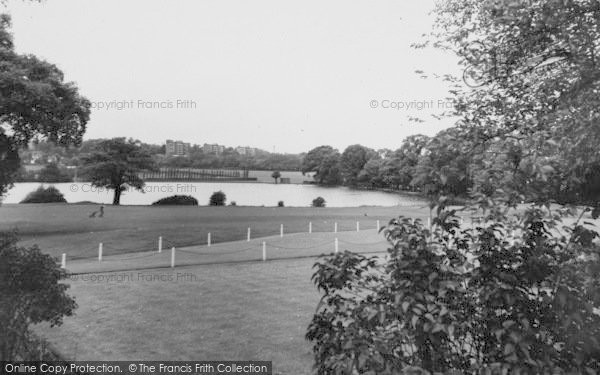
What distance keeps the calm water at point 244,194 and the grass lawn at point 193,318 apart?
1417 cm

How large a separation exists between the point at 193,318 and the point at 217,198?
2547cm

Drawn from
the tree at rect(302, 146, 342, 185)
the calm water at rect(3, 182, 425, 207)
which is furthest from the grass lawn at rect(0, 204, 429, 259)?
the tree at rect(302, 146, 342, 185)

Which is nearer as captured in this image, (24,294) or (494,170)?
(494,170)

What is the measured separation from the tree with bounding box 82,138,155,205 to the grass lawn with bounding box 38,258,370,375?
20.1 metres

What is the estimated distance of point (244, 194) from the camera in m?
33.2

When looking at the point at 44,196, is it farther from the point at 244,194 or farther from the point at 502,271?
the point at 502,271

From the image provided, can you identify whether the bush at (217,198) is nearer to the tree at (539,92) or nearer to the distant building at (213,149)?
the distant building at (213,149)

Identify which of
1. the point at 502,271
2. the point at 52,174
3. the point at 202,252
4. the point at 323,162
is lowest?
the point at 202,252

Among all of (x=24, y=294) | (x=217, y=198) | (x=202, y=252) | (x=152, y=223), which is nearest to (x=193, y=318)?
(x=24, y=294)

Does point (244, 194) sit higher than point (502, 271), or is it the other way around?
point (502, 271)

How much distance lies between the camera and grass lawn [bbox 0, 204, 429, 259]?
20.3 meters

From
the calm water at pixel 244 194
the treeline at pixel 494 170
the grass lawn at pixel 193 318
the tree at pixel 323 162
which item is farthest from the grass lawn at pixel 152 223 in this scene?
the treeline at pixel 494 170

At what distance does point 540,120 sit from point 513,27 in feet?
3.49

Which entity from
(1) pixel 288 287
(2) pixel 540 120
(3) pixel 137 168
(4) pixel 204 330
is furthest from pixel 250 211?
(2) pixel 540 120
